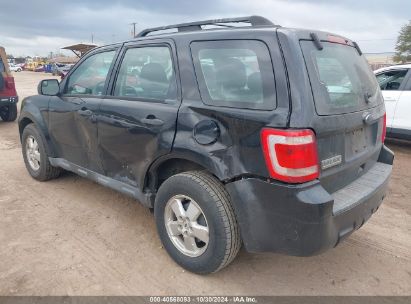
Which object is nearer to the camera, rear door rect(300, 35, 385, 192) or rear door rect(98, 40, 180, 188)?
rear door rect(300, 35, 385, 192)

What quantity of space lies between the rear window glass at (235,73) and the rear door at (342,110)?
0.28 metres

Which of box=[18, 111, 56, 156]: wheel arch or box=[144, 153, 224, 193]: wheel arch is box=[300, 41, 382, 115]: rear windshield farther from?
box=[18, 111, 56, 156]: wheel arch

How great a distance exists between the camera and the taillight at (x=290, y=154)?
221 centimetres

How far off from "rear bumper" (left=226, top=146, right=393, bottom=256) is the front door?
1.83 metres

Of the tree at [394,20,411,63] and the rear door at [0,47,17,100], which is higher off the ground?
the tree at [394,20,411,63]

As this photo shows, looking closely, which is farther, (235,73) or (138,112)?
(138,112)

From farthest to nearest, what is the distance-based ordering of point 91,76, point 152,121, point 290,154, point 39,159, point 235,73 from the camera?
point 39,159 < point 91,76 < point 152,121 < point 235,73 < point 290,154

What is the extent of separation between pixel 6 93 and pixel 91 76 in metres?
6.52

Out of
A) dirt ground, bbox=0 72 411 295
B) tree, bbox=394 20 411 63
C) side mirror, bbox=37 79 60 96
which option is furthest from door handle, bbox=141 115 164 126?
tree, bbox=394 20 411 63

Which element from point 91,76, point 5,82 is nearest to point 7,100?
point 5,82

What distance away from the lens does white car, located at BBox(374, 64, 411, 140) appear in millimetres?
6605

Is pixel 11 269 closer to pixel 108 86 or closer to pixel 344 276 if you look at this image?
pixel 108 86

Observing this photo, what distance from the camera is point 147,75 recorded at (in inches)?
125

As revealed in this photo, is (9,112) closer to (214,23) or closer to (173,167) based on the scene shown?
(173,167)
